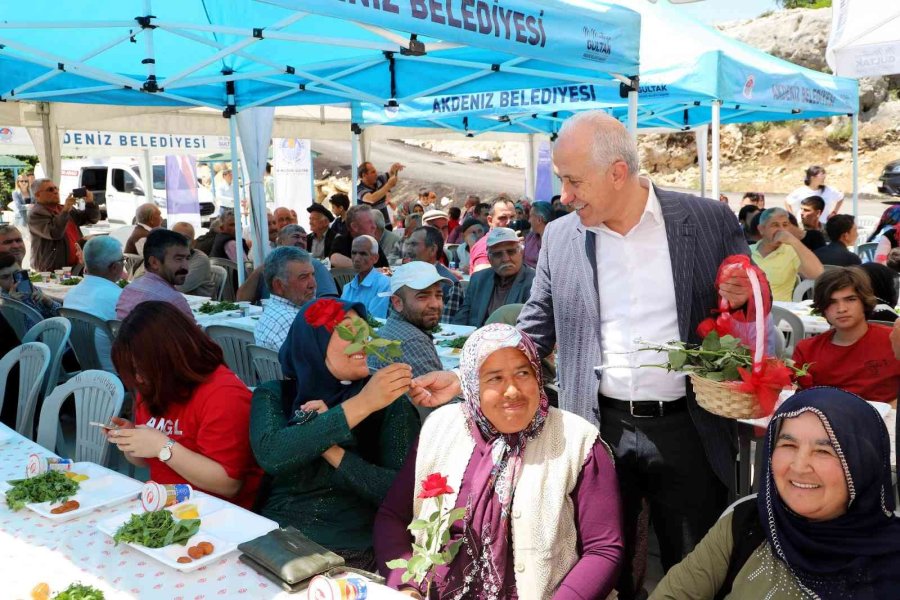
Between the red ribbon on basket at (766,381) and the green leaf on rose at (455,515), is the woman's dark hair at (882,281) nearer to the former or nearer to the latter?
the red ribbon on basket at (766,381)

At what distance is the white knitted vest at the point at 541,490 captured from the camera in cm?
218

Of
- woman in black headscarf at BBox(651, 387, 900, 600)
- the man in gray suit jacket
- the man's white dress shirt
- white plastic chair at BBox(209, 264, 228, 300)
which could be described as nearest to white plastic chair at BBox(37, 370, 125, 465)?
the man in gray suit jacket

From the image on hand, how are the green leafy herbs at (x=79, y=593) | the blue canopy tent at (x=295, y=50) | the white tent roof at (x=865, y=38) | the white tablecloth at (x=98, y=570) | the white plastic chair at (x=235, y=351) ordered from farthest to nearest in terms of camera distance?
the white tent roof at (x=865, y=38) → the white plastic chair at (x=235, y=351) → the blue canopy tent at (x=295, y=50) → the white tablecloth at (x=98, y=570) → the green leafy herbs at (x=79, y=593)

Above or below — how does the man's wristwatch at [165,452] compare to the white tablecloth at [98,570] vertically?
above

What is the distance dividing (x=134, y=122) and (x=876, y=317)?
34.6 ft

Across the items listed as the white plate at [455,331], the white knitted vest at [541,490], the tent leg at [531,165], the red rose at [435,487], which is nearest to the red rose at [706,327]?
the white knitted vest at [541,490]

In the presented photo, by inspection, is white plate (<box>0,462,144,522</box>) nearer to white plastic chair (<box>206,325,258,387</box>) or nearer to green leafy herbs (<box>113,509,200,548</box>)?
green leafy herbs (<box>113,509,200,548</box>)

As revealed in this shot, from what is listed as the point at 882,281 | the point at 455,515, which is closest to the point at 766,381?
the point at 455,515

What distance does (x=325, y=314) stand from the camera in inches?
98.3

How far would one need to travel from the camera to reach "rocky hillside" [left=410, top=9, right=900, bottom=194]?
26297mm

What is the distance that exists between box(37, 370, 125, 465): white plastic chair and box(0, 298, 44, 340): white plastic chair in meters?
2.33

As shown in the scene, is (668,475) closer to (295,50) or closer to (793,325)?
(793,325)

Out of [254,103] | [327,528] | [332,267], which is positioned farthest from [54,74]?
[327,528]

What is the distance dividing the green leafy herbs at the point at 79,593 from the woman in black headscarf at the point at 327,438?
2.30 feet
